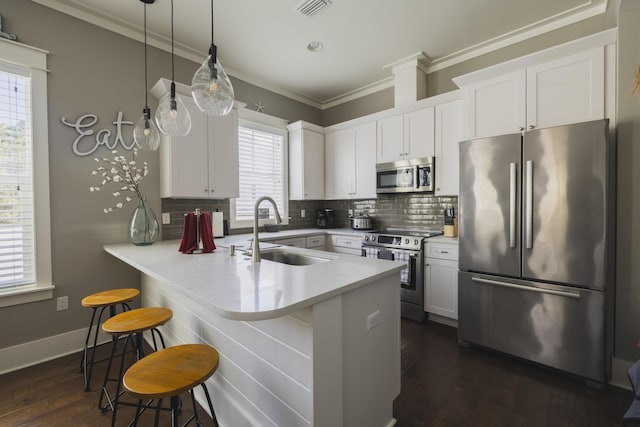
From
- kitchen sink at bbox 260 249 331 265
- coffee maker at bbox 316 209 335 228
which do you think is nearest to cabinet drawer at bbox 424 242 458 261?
kitchen sink at bbox 260 249 331 265

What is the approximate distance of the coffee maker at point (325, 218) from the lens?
4.62 meters

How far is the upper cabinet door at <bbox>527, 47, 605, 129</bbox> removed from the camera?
2.12 m

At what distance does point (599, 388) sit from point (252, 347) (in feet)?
7.80

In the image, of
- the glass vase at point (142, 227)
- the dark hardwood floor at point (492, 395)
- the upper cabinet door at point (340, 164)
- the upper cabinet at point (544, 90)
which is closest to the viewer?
the dark hardwood floor at point (492, 395)

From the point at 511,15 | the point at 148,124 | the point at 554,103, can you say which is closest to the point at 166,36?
the point at 148,124

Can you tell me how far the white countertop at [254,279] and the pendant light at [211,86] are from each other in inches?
35.6

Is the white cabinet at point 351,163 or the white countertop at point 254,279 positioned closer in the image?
the white countertop at point 254,279

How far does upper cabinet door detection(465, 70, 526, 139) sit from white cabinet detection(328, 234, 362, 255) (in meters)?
1.73

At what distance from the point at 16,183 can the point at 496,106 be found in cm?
408

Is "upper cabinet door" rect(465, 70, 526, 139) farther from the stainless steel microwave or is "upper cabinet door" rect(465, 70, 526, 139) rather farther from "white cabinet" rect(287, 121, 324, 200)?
"white cabinet" rect(287, 121, 324, 200)

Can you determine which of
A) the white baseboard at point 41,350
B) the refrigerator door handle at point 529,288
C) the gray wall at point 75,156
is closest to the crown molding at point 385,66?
the gray wall at point 75,156

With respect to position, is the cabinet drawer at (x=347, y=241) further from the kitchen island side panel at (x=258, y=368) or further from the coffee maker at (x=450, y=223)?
the kitchen island side panel at (x=258, y=368)

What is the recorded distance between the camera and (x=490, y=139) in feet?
7.92

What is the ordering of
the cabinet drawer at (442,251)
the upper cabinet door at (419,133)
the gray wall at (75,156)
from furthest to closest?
the upper cabinet door at (419,133)
the cabinet drawer at (442,251)
the gray wall at (75,156)
